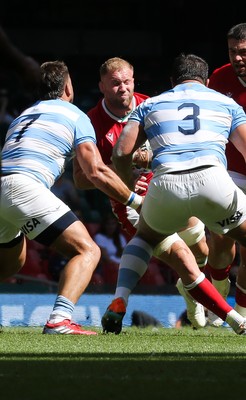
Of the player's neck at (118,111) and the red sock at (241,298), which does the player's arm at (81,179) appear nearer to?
the player's neck at (118,111)

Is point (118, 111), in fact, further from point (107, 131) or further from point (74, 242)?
point (74, 242)

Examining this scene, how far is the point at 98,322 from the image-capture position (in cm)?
1066

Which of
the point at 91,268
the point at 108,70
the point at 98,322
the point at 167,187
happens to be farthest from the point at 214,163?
the point at 98,322

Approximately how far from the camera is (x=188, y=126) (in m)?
7.63

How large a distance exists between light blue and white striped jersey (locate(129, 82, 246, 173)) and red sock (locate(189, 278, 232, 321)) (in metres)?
0.97

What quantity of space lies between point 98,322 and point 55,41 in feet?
35.8

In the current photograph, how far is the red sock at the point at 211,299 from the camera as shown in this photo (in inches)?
316

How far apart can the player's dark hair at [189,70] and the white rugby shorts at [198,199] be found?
868 millimetres

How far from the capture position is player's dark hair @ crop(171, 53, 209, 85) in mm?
8070
